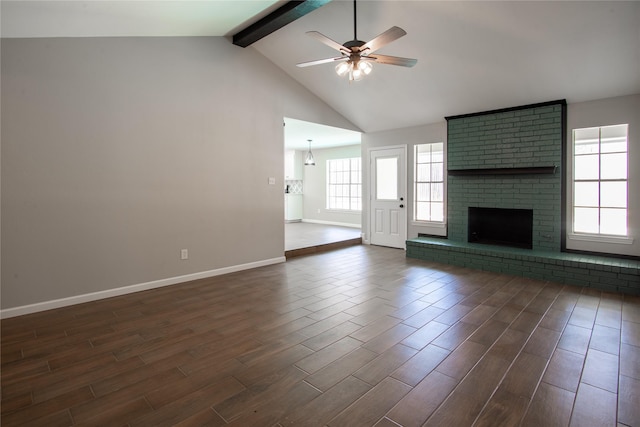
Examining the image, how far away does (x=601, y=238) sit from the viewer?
4.54m

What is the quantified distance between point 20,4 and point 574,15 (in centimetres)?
502

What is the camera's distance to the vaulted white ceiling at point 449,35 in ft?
10.6

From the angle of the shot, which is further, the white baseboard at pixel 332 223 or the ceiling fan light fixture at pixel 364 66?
the white baseboard at pixel 332 223

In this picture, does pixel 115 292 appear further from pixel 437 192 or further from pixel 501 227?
pixel 501 227

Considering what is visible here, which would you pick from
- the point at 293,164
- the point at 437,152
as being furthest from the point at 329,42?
the point at 293,164

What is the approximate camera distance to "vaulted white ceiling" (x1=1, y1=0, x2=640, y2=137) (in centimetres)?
323

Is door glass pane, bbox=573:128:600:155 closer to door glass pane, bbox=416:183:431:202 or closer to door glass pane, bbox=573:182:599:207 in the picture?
door glass pane, bbox=573:182:599:207

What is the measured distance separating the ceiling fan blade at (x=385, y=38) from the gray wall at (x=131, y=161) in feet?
8.18

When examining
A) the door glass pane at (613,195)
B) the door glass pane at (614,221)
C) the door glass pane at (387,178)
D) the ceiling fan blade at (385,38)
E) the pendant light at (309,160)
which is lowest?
the door glass pane at (614,221)

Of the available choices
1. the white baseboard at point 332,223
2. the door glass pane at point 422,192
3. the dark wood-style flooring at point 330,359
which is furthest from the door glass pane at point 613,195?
the white baseboard at point 332,223

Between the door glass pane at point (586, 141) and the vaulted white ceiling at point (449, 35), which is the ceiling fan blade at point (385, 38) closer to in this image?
the vaulted white ceiling at point (449, 35)

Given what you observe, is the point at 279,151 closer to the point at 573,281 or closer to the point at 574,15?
the point at 574,15

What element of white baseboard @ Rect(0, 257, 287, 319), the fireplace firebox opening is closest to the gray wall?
white baseboard @ Rect(0, 257, 287, 319)

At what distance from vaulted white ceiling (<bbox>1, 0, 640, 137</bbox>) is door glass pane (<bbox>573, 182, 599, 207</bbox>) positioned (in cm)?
119
